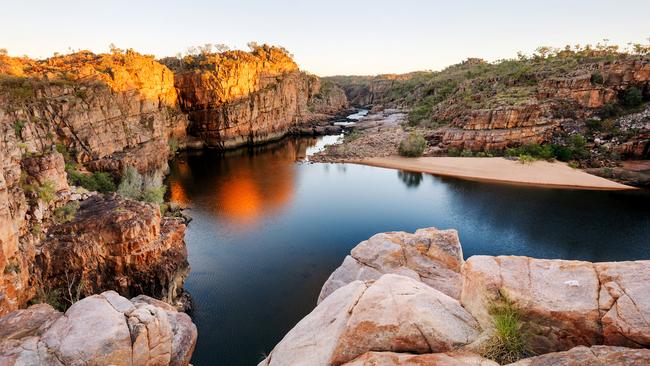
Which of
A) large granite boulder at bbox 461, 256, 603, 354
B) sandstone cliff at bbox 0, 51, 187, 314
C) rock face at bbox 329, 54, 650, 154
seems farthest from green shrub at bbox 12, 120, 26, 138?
rock face at bbox 329, 54, 650, 154

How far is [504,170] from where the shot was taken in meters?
45.0

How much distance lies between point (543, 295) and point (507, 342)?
1283 mm

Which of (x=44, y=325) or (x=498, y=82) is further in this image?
(x=498, y=82)

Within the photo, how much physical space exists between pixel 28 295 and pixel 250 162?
4316 centimetres

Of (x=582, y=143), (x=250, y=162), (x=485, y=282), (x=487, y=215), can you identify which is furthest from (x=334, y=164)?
(x=485, y=282)

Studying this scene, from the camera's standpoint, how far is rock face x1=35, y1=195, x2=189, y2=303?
A: 16.4 metres

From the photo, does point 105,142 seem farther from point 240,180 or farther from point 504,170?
point 504,170

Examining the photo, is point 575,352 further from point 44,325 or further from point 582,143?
point 582,143

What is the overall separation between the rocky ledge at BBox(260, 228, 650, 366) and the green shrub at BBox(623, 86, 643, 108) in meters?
58.5

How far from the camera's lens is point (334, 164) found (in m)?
53.7

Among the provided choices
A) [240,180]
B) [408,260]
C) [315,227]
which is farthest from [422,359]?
[240,180]

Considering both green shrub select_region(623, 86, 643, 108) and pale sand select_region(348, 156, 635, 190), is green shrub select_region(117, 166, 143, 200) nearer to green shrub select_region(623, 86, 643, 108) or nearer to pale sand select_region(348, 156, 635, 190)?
pale sand select_region(348, 156, 635, 190)

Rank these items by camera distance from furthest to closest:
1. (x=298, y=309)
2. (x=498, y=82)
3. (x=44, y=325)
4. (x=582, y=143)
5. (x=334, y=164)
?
(x=498, y=82) < (x=334, y=164) < (x=582, y=143) < (x=298, y=309) < (x=44, y=325)

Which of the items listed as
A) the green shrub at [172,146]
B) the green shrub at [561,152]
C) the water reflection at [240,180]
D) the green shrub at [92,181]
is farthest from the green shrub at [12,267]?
the green shrub at [561,152]
